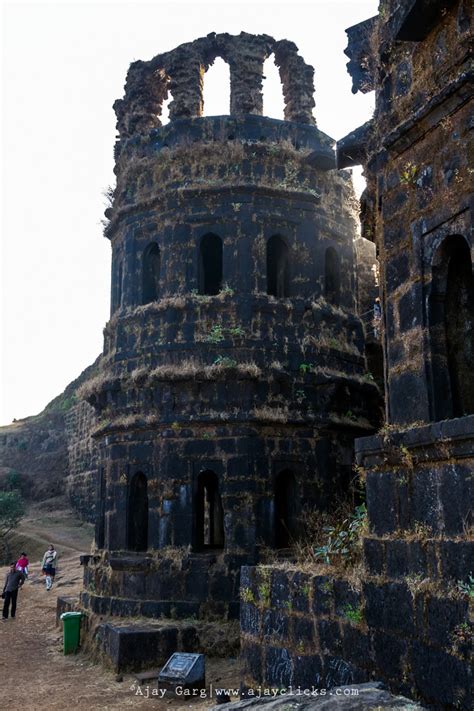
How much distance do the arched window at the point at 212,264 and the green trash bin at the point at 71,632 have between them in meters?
6.64

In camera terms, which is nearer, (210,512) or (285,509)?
(285,509)

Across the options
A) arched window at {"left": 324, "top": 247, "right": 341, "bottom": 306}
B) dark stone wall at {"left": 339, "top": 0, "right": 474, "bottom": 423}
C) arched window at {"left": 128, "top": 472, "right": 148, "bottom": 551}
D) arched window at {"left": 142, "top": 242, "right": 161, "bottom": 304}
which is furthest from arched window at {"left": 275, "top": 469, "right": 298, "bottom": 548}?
dark stone wall at {"left": 339, "top": 0, "right": 474, "bottom": 423}

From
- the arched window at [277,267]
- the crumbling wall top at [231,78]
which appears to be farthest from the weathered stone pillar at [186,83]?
the arched window at [277,267]

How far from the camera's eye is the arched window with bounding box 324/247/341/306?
14.3 metres

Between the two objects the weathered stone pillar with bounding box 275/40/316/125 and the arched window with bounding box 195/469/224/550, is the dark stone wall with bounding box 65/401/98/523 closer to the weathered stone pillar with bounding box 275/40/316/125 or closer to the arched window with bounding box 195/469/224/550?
the arched window with bounding box 195/469/224/550

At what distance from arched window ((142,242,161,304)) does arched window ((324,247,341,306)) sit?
3432 mm

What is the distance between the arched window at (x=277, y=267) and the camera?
13.8 meters

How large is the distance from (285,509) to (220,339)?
335cm

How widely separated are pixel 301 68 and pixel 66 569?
15216 mm

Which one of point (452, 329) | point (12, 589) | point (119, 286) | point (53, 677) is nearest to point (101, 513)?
point (53, 677)

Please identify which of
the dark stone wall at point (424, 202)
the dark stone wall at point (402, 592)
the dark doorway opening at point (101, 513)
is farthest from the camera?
the dark doorway opening at point (101, 513)

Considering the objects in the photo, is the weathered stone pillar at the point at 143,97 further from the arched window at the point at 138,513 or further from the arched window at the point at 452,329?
the arched window at the point at 452,329

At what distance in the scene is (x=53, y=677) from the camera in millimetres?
11414

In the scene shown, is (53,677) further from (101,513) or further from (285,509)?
(285,509)
